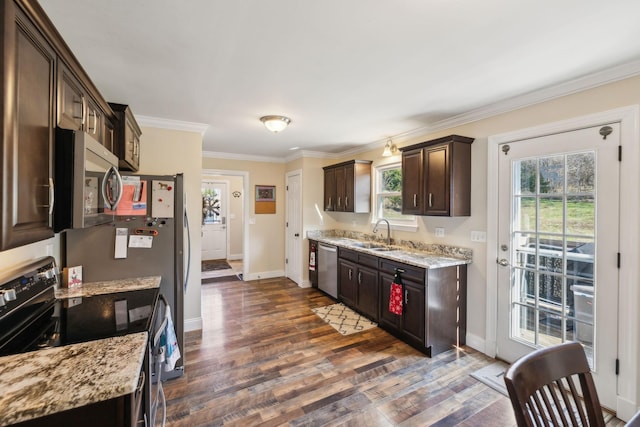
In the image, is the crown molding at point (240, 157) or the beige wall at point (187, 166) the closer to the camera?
the beige wall at point (187, 166)

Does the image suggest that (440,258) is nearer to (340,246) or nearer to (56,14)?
(340,246)

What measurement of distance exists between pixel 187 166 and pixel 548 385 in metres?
3.50

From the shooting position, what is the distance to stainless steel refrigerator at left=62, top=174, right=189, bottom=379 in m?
2.32

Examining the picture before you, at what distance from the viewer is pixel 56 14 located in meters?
1.49

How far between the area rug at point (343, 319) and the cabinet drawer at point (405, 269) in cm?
76

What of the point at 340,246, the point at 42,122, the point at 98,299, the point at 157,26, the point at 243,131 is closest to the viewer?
the point at 42,122

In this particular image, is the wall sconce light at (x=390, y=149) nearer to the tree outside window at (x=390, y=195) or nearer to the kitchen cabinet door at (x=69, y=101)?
the tree outside window at (x=390, y=195)

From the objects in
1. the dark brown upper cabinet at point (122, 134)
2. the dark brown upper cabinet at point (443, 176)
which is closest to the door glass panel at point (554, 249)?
the dark brown upper cabinet at point (443, 176)

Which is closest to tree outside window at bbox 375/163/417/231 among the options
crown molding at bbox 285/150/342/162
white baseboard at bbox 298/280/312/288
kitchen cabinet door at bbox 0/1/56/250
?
crown molding at bbox 285/150/342/162

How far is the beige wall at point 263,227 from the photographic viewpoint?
18.1 feet

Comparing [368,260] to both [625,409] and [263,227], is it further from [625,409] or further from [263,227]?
[263,227]

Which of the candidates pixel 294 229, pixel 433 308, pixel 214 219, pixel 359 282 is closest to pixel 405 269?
pixel 433 308

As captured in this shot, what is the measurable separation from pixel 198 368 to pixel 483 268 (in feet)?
9.45

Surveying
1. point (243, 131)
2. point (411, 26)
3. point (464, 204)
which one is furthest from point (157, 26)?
point (464, 204)
